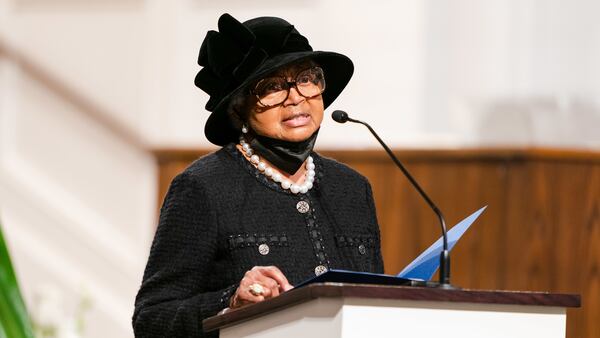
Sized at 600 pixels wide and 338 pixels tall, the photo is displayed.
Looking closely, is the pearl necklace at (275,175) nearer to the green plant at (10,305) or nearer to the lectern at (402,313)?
the lectern at (402,313)

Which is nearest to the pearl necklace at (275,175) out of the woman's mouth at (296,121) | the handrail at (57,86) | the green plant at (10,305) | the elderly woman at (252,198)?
the elderly woman at (252,198)

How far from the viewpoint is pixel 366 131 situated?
469cm

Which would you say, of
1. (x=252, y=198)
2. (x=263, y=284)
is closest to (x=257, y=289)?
(x=263, y=284)

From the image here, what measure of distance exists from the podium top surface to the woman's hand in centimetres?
3

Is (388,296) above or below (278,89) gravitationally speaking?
below

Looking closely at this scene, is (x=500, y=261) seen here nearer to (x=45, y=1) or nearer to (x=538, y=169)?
(x=538, y=169)

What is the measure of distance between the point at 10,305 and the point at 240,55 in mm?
1512

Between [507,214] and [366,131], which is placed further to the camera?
[366,131]

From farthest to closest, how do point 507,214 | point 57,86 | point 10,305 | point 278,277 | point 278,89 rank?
point 57,86, point 507,214, point 278,89, point 278,277, point 10,305

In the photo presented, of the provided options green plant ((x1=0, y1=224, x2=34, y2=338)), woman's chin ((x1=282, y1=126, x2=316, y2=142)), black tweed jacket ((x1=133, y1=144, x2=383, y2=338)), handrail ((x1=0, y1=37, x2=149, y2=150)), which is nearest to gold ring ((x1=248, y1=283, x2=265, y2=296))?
black tweed jacket ((x1=133, y1=144, x2=383, y2=338))

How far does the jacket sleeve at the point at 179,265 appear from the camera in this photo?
207 centimetres

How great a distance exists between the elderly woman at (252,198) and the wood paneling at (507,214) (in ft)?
6.75

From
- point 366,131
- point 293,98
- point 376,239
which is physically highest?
point 366,131

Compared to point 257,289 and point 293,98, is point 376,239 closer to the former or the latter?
point 293,98
